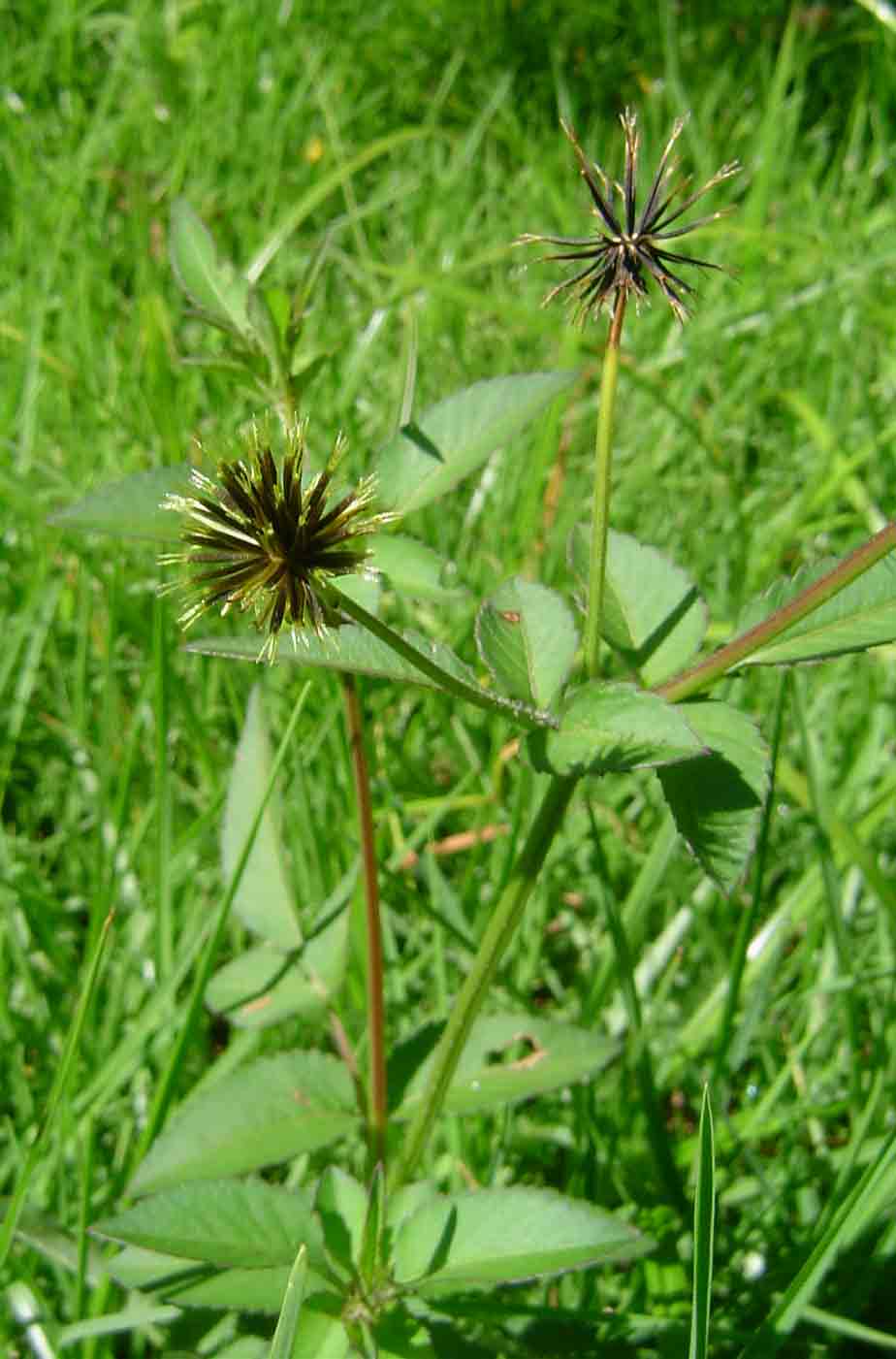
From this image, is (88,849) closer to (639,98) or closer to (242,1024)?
(242,1024)

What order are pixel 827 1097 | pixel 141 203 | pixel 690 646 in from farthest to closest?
pixel 141 203
pixel 827 1097
pixel 690 646

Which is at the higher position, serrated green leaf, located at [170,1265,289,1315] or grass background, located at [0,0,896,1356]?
grass background, located at [0,0,896,1356]

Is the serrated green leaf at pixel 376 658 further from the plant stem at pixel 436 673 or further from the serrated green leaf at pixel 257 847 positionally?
the serrated green leaf at pixel 257 847

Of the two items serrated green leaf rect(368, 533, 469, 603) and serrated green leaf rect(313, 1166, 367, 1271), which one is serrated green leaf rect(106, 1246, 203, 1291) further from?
serrated green leaf rect(368, 533, 469, 603)

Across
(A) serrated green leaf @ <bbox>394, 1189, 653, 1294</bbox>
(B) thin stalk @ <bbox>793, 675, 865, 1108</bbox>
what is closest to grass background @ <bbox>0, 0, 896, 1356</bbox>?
(B) thin stalk @ <bbox>793, 675, 865, 1108</bbox>

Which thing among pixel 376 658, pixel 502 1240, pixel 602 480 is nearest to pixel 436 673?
pixel 376 658

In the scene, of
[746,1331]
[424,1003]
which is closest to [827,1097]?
[746,1331]

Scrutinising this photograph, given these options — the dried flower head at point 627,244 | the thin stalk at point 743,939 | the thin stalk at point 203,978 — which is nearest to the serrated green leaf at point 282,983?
the thin stalk at point 203,978
